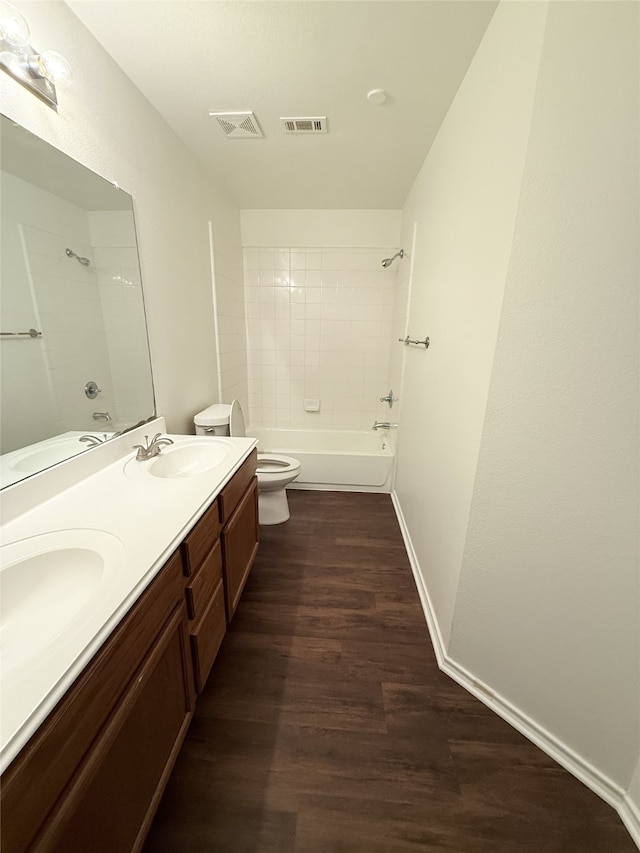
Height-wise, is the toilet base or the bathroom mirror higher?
the bathroom mirror

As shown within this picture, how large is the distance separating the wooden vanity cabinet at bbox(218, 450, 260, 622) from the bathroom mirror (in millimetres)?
557

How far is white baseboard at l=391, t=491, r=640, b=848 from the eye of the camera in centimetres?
94

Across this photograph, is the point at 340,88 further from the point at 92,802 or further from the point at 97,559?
the point at 92,802

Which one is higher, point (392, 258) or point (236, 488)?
point (392, 258)

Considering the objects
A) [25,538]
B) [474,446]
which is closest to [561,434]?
[474,446]

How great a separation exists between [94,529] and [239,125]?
1.94 m

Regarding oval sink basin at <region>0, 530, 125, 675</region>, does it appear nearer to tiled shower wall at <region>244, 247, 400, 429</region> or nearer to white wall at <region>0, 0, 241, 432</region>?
white wall at <region>0, 0, 241, 432</region>

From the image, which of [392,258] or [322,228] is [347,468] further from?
[322,228]

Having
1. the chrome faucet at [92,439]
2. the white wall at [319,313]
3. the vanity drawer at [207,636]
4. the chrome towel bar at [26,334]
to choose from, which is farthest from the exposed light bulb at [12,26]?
the white wall at [319,313]

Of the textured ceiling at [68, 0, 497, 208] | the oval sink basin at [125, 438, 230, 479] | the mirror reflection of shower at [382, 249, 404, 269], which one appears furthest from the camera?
the mirror reflection of shower at [382, 249, 404, 269]

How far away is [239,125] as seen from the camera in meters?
1.58

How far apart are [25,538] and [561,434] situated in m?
1.48

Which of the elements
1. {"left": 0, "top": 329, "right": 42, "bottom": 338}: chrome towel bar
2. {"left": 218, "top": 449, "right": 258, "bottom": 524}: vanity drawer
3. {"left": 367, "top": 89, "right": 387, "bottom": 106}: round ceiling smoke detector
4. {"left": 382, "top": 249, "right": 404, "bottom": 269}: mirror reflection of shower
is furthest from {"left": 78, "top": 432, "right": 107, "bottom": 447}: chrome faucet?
{"left": 382, "top": 249, "right": 404, "bottom": 269}: mirror reflection of shower

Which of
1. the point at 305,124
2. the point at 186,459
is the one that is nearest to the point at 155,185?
the point at 305,124
